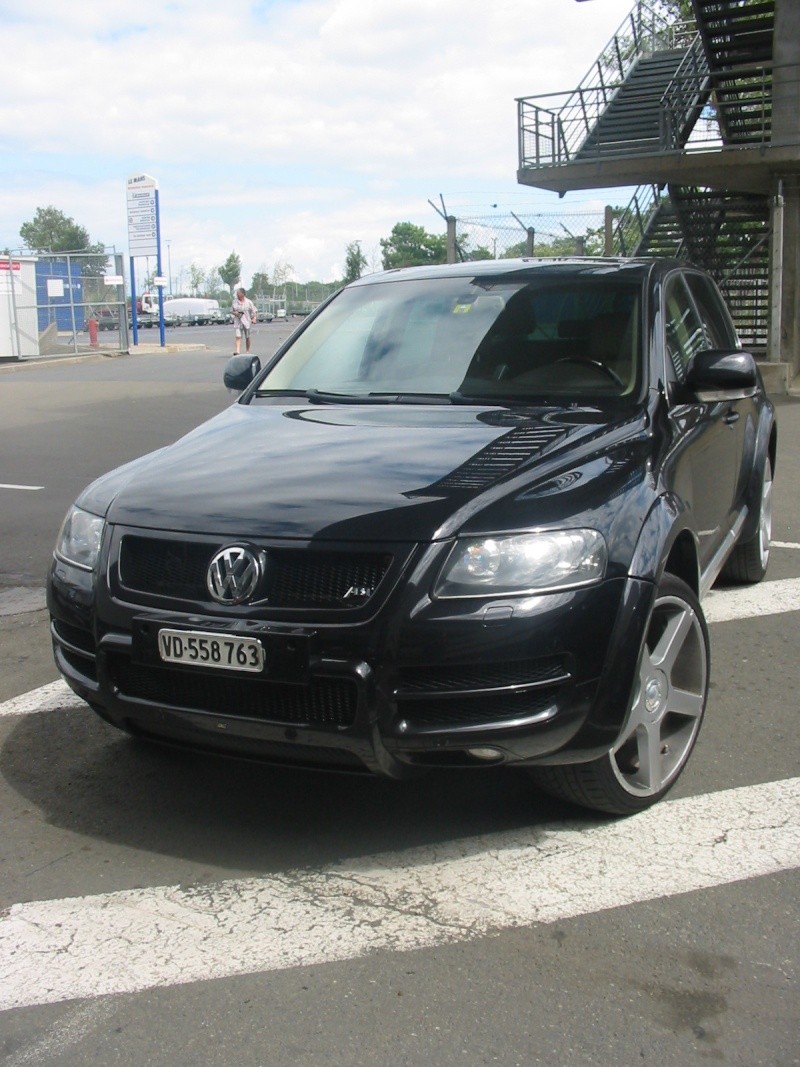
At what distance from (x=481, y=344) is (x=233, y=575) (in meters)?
1.84

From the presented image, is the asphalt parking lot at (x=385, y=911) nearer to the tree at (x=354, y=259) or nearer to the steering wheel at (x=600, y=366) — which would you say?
the steering wheel at (x=600, y=366)

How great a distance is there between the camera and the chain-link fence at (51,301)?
2652 centimetres

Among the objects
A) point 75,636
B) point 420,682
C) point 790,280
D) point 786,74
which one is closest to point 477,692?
point 420,682

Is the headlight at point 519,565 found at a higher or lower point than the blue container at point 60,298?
lower

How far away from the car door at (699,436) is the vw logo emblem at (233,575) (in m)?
1.53

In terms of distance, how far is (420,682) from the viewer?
3000 mm

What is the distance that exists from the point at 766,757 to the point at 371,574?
1.74 m

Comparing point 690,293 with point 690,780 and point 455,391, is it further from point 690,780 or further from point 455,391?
point 690,780

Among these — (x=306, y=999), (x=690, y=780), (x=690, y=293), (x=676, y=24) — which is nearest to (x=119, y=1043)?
(x=306, y=999)

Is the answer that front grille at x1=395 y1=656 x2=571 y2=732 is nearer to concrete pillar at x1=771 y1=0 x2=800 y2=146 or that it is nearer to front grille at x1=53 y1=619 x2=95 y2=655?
front grille at x1=53 y1=619 x2=95 y2=655

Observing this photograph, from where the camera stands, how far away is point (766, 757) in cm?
396

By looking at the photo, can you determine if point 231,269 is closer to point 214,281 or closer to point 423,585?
point 214,281

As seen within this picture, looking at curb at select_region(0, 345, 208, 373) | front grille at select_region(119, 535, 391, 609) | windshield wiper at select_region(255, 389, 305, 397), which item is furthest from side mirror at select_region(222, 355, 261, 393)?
curb at select_region(0, 345, 208, 373)

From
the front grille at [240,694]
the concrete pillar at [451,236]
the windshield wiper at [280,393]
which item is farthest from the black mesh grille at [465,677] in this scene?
the concrete pillar at [451,236]
